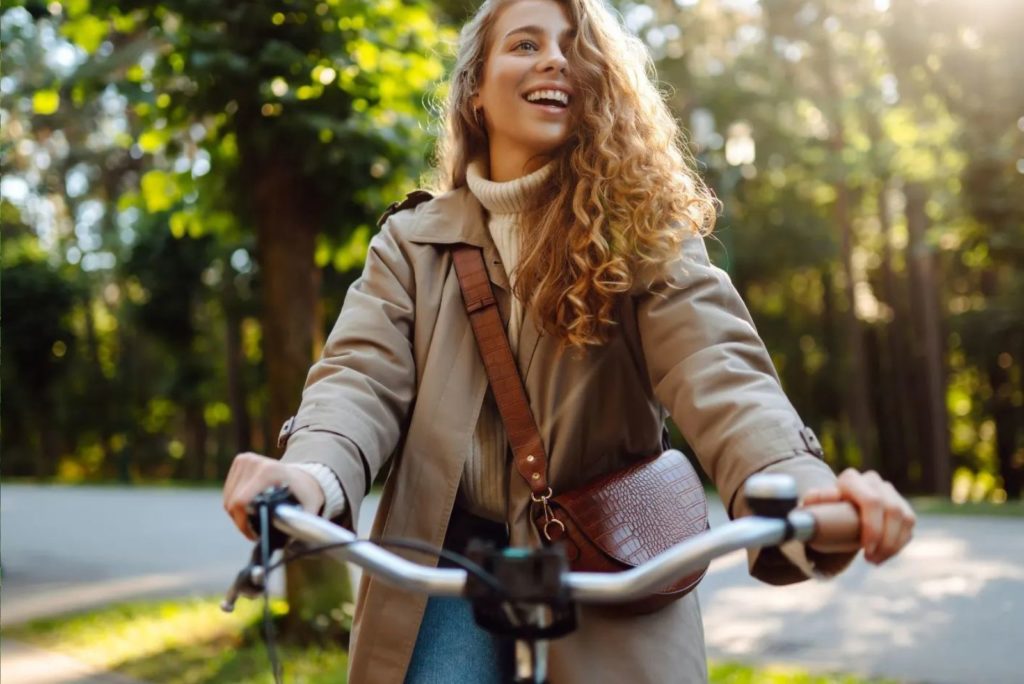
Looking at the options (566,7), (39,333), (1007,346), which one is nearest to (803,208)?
(1007,346)

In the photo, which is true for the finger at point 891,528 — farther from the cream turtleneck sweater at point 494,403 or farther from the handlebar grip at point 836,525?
the cream turtleneck sweater at point 494,403

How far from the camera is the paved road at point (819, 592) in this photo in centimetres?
634

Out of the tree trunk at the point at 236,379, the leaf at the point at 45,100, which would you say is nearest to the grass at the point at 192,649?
the leaf at the point at 45,100

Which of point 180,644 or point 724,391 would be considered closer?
point 724,391

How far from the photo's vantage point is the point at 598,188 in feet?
7.09

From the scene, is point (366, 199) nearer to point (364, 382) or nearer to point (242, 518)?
point (364, 382)

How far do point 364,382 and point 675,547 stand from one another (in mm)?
779

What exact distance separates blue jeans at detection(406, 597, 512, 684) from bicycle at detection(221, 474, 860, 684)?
0.54 meters

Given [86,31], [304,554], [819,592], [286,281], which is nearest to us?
[304,554]

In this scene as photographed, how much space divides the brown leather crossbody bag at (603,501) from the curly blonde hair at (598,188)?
0.40 feet

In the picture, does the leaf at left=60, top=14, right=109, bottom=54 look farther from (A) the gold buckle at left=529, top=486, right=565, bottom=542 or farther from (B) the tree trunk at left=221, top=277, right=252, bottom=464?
(B) the tree trunk at left=221, top=277, right=252, bottom=464

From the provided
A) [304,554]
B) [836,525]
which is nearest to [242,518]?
[304,554]

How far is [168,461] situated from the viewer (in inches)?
1425

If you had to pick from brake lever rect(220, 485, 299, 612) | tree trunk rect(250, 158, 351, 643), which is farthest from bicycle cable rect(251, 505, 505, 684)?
tree trunk rect(250, 158, 351, 643)
